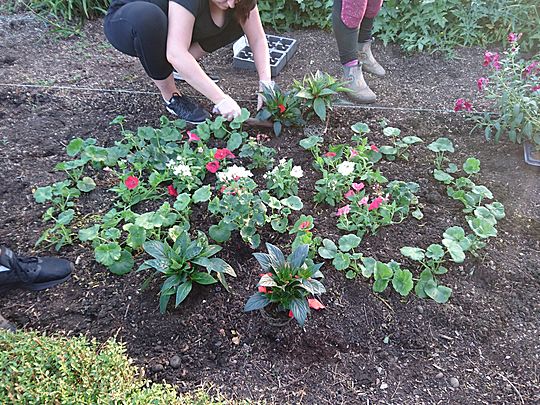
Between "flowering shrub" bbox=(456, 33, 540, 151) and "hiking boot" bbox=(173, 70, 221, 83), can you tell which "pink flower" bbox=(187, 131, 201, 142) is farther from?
"flowering shrub" bbox=(456, 33, 540, 151)

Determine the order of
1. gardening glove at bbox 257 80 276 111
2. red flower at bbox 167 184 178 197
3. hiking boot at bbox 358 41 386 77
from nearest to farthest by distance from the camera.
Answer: red flower at bbox 167 184 178 197 < gardening glove at bbox 257 80 276 111 < hiking boot at bbox 358 41 386 77

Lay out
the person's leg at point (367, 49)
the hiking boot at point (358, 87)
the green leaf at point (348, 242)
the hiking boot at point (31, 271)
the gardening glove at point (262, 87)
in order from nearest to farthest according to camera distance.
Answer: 1. the hiking boot at point (31, 271)
2. the green leaf at point (348, 242)
3. the gardening glove at point (262, 87)
4. the hiking boot at point (358, 87)
5. the person's leg at point (367, 49)

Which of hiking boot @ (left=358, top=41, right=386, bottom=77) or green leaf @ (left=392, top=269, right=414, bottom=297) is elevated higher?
hiking boot @ (left=358, top=41, right=386, bottom=77)

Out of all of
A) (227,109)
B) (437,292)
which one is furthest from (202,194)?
(437,292)

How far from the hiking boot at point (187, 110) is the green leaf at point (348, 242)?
1.13 meters

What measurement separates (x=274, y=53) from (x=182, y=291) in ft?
6.81

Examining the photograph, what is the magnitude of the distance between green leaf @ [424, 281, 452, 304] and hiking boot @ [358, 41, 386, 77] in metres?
1.76

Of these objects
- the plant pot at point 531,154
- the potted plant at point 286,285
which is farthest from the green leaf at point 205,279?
the plant pot at point 531,154

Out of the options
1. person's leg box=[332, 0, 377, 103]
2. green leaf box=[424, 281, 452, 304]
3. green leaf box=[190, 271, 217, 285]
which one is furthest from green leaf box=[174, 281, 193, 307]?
person's leg box=[332, 0, 377, 103]

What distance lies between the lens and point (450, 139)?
2.88 metres

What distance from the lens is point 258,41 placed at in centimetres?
288

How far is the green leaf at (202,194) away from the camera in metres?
2.36

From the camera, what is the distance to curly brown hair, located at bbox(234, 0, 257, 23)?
2645mm

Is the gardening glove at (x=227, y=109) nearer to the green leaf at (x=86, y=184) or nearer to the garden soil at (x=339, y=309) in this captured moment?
the garden soil at (x=339, y=309)
